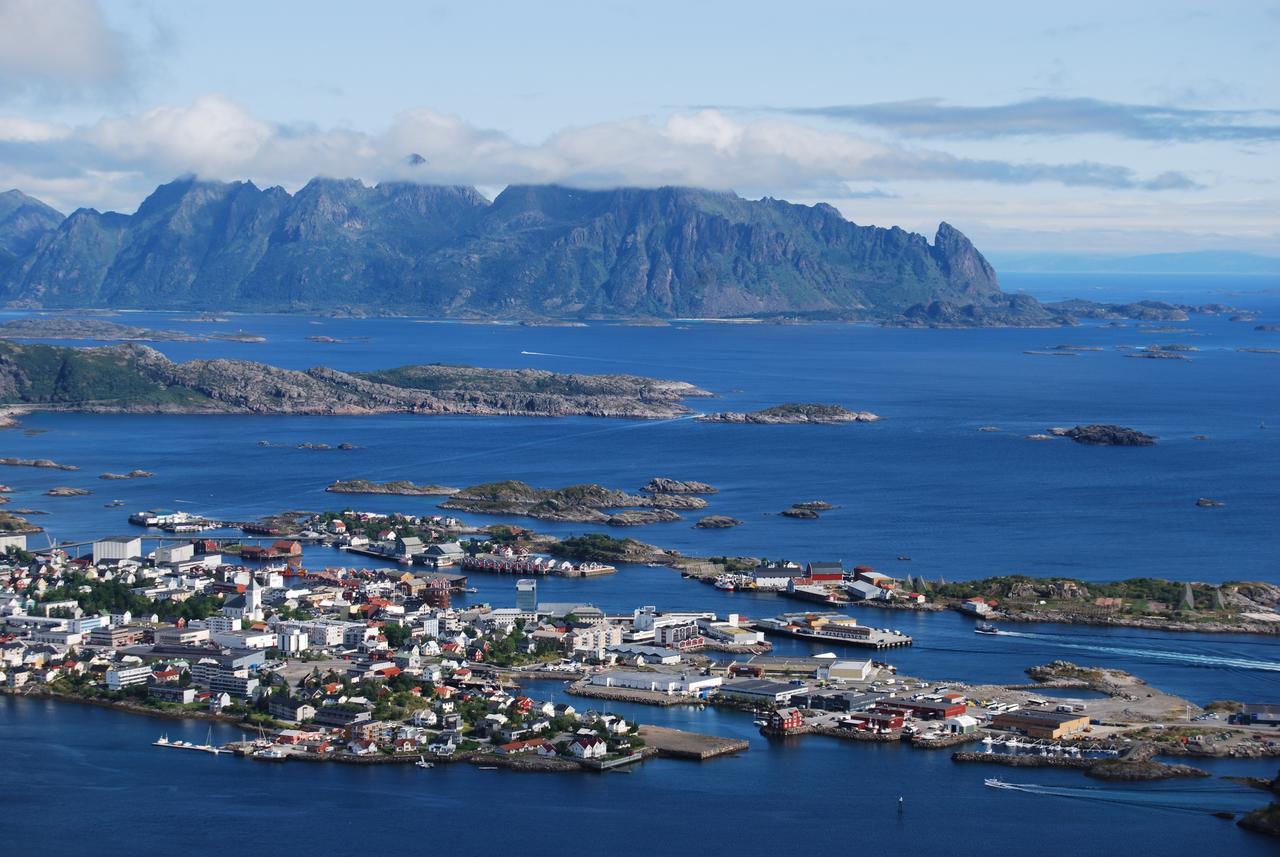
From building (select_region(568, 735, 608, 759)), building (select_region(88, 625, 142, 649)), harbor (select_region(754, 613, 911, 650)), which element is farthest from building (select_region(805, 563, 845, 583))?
building (select_region(568, 735, 608, 759))

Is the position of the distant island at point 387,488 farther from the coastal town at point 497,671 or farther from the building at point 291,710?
the building at point 291,710

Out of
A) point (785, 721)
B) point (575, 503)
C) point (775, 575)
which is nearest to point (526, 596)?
point (775, 575)

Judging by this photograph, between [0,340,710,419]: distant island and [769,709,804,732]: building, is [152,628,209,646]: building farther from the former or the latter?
[0,340,710,419]: distant island

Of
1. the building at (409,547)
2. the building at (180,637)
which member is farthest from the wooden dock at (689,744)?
the building at (409,547)

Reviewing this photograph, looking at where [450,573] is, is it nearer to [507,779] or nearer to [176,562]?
[176,562]

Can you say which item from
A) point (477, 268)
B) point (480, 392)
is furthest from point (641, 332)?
point (480, 392)

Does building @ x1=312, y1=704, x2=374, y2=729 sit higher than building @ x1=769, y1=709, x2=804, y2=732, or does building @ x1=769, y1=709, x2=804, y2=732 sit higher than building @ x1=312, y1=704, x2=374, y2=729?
building @ x1=769, y1=709, x2=804, y2=732
